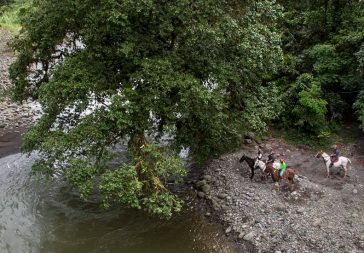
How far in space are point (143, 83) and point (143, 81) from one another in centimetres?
13

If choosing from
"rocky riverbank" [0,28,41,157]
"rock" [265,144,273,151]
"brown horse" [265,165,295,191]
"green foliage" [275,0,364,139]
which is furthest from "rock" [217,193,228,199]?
"rocky riverbank" [0,28,41,157]

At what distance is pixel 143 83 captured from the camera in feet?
55.7

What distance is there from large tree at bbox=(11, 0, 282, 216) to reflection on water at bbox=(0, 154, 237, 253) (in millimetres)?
2058

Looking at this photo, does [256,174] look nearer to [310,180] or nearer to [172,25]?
[310,180]

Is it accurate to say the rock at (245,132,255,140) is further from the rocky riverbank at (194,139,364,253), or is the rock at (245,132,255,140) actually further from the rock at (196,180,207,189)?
the rock at (196,180,207,189)

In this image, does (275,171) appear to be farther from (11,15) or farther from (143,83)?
(11,15)

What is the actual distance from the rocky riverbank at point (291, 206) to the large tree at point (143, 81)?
2.96 metres

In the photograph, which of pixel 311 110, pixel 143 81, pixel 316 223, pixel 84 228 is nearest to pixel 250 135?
pixel 311 110

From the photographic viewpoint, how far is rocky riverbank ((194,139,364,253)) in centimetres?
1683

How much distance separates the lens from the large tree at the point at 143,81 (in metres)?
A: 16.2

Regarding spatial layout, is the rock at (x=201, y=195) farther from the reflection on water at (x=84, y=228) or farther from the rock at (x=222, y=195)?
the reflection on water at (x=84, y=228)

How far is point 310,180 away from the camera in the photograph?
20547 mm

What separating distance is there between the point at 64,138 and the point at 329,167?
12794 millimetres

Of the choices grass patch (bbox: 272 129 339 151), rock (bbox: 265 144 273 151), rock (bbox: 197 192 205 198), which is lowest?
rock (bbox: 197 192 205 198)
